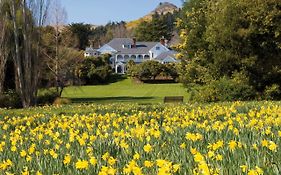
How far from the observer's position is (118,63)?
83875 millimetres

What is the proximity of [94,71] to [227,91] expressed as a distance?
122 ft

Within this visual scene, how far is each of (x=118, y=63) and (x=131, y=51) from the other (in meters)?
7.42

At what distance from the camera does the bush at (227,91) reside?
20.1 metres

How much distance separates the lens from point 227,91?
2030 centimetres

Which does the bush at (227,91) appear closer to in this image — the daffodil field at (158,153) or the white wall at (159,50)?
the daffodil field at (158,153)

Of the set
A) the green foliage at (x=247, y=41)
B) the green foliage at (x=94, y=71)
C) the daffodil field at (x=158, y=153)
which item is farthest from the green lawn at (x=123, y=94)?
the daffodil field at (x=158, y=153)

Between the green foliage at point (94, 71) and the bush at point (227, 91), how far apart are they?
33.9 m

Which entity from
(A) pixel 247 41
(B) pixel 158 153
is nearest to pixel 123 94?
(A) pixel 247 41

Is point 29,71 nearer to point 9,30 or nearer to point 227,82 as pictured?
point 9,30

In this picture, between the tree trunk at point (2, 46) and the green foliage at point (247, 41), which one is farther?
the tree trunk at point (2, 46)


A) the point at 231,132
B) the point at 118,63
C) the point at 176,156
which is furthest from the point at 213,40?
the point at 118,63

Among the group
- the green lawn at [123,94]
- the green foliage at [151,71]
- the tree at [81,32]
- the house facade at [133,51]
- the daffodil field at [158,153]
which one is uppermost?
the tree at [81,32]

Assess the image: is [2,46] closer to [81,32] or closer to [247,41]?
[247,41]

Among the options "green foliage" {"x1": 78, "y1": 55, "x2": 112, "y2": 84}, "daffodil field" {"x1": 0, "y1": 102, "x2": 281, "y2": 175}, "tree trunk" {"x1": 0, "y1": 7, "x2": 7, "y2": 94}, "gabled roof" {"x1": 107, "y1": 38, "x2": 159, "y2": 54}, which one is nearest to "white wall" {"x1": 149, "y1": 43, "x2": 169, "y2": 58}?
"gabled roof" {"x1": 107, "y1": 38, "x2": 159, "y2": 54}
